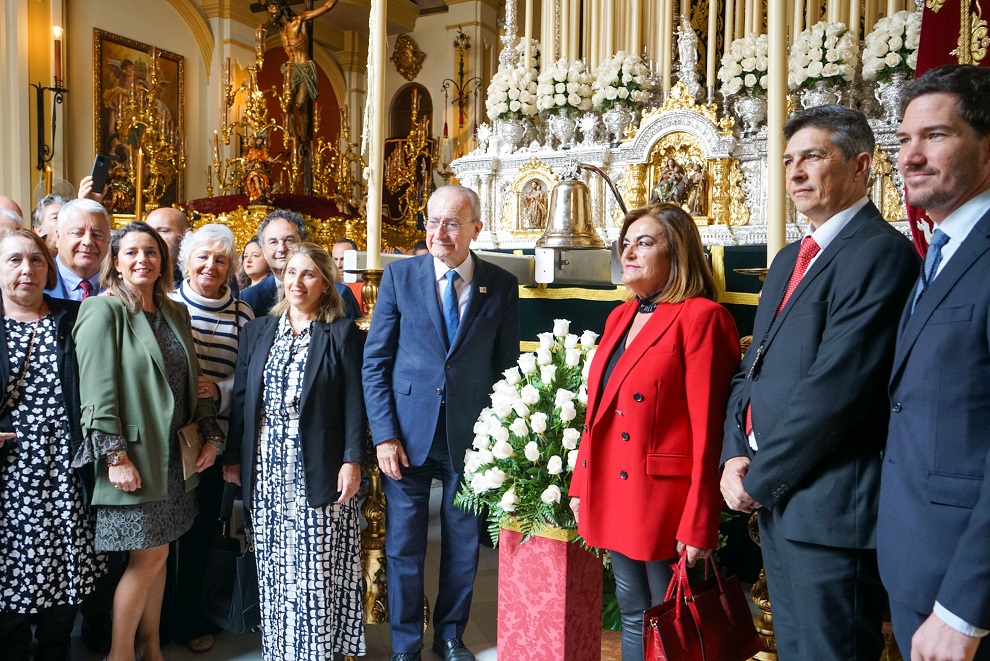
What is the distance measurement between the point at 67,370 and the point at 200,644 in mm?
1211

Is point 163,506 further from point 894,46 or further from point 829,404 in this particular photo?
point 894,46

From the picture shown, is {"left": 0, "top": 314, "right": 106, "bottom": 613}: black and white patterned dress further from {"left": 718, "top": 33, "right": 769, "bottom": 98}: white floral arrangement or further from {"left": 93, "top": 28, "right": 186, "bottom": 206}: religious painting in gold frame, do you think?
{"left": 93, "top": 28, "right": 186, "bottom": 206}: religious painting in gold frame

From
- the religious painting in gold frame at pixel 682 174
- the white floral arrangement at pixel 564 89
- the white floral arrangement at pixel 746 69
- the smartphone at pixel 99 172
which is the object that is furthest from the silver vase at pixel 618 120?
the smartphone at pixel 99 172

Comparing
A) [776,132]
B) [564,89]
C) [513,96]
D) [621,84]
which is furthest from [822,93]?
[776,132]

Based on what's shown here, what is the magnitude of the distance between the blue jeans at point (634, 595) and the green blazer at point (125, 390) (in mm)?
1517

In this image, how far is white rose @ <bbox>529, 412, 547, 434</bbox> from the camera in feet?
8.46

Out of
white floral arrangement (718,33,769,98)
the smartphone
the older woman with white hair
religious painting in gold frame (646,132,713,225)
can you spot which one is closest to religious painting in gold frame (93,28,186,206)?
the smartphone

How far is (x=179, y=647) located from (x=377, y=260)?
1696 mm

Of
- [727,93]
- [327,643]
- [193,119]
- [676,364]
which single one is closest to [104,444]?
[327,643]

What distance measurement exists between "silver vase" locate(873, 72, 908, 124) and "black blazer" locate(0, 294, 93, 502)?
493 cm

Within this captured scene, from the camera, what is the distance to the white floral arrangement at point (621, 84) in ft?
21.1

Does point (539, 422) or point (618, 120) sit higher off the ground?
point (618, 120)

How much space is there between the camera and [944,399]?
144 cm

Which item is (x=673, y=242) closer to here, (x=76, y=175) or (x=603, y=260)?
(x=603, y=260)
